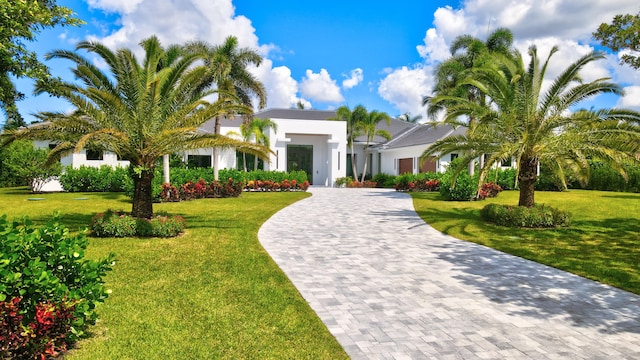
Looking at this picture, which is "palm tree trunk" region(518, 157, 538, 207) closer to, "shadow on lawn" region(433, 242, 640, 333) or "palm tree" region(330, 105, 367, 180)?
"shadow on lawn" region(433, 242, 640, 333)

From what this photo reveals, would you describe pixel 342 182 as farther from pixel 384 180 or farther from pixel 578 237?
pixel 578 237

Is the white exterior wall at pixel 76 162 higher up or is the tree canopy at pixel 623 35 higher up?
the tree canopy at pixel 623 35

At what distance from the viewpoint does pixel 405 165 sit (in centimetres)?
3347

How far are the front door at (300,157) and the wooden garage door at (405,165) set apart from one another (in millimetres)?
7164

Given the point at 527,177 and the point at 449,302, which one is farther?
the point at 527,177

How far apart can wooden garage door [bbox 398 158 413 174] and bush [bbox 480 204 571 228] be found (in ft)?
63.8

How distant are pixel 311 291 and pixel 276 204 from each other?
40.5ft

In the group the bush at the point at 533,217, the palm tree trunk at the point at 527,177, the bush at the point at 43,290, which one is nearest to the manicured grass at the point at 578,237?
the bush at the point at 533,217

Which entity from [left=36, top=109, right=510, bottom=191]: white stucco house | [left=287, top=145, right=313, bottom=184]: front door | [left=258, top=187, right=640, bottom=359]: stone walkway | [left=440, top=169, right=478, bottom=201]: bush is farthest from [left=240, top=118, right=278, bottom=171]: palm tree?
[left=258, top=187, right=640, bottom=359]: stone walkway

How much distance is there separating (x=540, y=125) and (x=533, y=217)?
275 cm

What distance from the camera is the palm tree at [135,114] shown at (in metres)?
10.1

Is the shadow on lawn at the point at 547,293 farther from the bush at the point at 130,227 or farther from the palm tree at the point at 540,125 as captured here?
the bush at the point at 130,227

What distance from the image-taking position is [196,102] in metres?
11.3

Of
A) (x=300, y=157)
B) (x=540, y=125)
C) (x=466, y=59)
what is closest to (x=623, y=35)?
(x=540, y=125)
